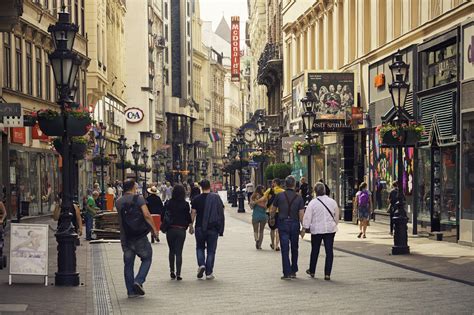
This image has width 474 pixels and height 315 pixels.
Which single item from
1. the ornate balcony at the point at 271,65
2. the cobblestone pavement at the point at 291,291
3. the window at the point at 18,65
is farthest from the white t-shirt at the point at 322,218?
the ornate balcony at the point at 271,65

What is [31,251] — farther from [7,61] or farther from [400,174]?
[7,61]

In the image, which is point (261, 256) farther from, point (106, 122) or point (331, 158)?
point (106, 122)

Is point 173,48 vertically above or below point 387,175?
above

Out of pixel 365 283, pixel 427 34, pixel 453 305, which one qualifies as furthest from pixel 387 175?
pixel 453 305

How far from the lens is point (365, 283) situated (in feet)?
60.8

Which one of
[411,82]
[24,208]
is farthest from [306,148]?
[24,208]

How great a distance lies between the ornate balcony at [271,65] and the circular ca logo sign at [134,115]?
103ft

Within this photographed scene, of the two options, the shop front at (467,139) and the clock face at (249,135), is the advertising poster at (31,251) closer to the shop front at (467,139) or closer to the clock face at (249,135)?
the shop front at (467,139)

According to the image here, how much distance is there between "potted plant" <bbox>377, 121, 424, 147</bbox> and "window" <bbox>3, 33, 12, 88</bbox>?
17.9 m

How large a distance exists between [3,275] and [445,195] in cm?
1344

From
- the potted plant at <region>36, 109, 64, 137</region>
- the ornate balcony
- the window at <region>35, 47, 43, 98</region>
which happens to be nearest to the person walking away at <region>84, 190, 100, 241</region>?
the window at <region>35, 47, 43, 98</region>

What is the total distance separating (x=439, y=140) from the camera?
98.4 feet

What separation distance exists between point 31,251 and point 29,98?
89.8ft

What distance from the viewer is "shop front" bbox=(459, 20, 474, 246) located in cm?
2678
